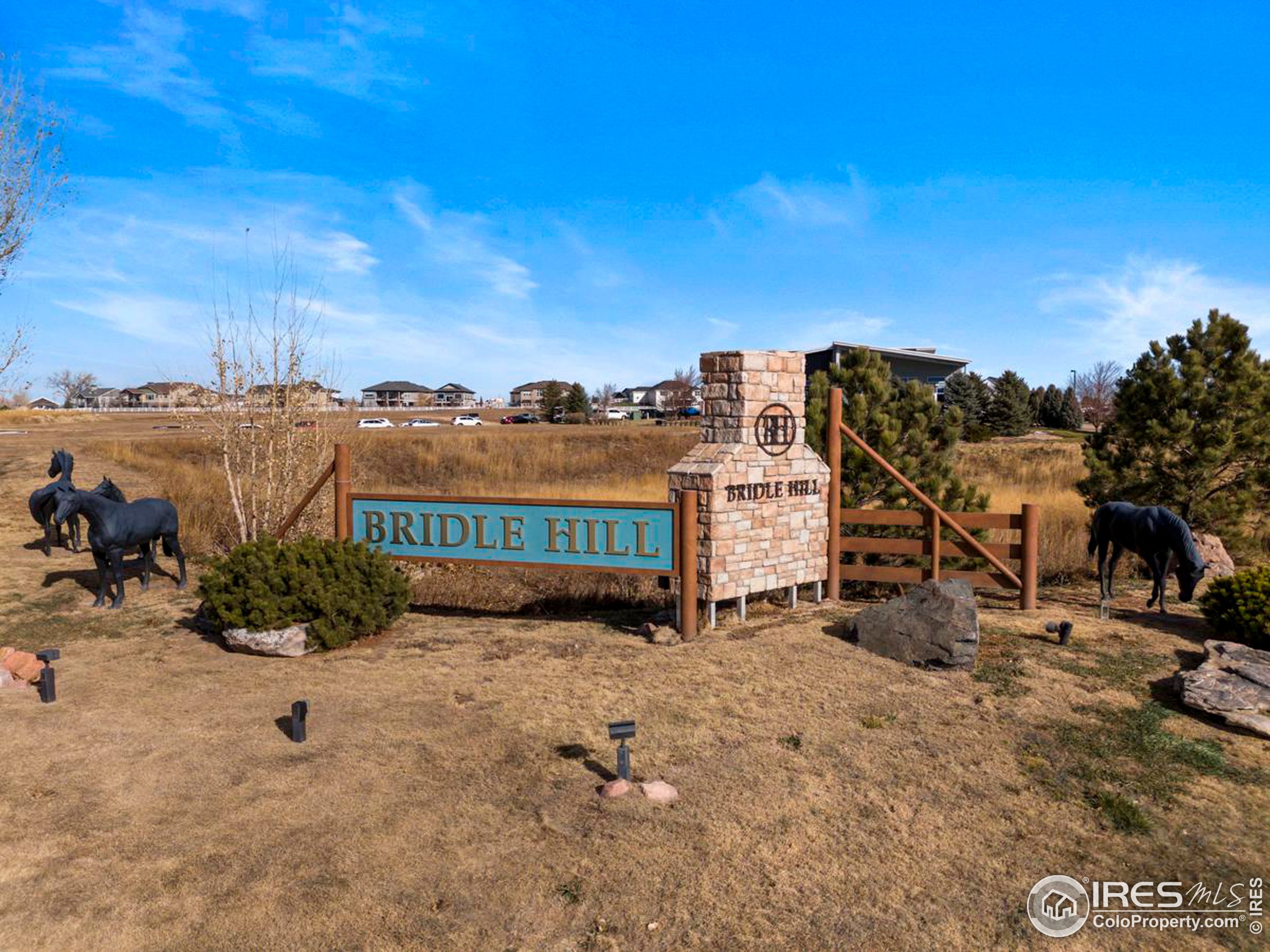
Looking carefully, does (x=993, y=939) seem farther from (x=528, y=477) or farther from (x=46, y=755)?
(x=528, y=477)

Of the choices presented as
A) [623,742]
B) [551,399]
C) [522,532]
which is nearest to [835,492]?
[522,532]

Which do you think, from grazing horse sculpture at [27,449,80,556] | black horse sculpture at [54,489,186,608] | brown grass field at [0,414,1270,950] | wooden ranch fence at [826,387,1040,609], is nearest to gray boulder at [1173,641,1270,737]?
brown grass field at [0,414,1270,950]

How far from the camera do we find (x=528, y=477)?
2959cm

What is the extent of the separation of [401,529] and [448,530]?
0.80 m

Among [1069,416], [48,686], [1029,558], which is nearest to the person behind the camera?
[48,686]

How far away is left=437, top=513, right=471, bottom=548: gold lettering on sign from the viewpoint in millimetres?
11172

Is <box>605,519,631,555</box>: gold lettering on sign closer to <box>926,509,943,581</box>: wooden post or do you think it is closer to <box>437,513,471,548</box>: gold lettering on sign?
<box>437,513,471,548</box>: gold lettering on sign

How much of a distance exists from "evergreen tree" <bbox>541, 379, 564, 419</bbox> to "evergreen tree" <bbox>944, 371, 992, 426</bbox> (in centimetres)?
3384

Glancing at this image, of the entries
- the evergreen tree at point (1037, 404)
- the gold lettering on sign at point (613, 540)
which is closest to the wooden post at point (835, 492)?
the gold lettering on sign at point (613, 540)

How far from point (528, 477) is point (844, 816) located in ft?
80.6

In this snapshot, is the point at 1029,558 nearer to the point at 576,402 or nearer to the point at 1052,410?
the point at 1052,410

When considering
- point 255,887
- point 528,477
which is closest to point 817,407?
point 255,887

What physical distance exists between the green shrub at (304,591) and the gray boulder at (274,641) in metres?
0.06

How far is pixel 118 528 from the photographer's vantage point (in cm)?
1138
